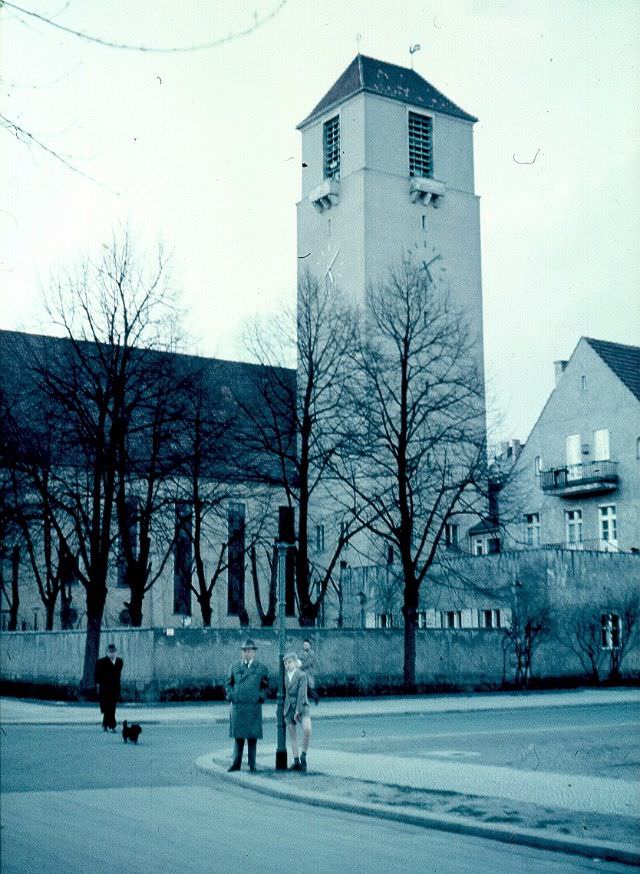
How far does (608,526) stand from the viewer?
53281 millimetres

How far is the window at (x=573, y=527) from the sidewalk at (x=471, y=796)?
3663 centimetres

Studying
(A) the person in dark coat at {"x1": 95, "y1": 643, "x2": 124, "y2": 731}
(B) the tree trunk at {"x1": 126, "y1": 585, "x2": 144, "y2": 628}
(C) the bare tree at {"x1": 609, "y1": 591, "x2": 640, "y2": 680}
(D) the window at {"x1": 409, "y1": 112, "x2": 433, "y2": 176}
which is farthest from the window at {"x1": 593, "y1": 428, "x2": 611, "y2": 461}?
(A) the person in dark coat at {"x1": 95, "y1": 643, "x2": 124, "y2": 731}

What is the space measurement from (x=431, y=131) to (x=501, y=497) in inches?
1290

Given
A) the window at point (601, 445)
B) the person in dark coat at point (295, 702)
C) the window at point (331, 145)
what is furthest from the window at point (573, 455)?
the person in dark coat at point (295, 702)

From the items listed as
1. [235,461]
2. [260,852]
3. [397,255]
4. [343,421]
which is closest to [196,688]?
[235,461]

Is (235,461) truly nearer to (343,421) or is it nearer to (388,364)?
(343,421)

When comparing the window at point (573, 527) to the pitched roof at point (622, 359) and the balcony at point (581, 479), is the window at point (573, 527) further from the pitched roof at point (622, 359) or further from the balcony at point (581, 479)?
the pitched roof at point (622, 359)

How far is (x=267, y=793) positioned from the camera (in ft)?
→ 46.6

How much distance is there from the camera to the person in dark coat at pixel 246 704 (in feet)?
53.5

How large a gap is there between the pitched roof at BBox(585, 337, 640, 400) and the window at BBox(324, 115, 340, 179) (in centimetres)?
1941

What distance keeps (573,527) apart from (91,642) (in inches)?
1104

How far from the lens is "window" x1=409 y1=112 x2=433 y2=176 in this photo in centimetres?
6656

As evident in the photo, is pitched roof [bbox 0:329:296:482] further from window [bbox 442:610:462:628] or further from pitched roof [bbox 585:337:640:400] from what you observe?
pitched roof [bbox 585:337:640:400]

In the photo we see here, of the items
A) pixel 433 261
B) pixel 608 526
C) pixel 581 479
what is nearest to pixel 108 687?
pixel 581 479
